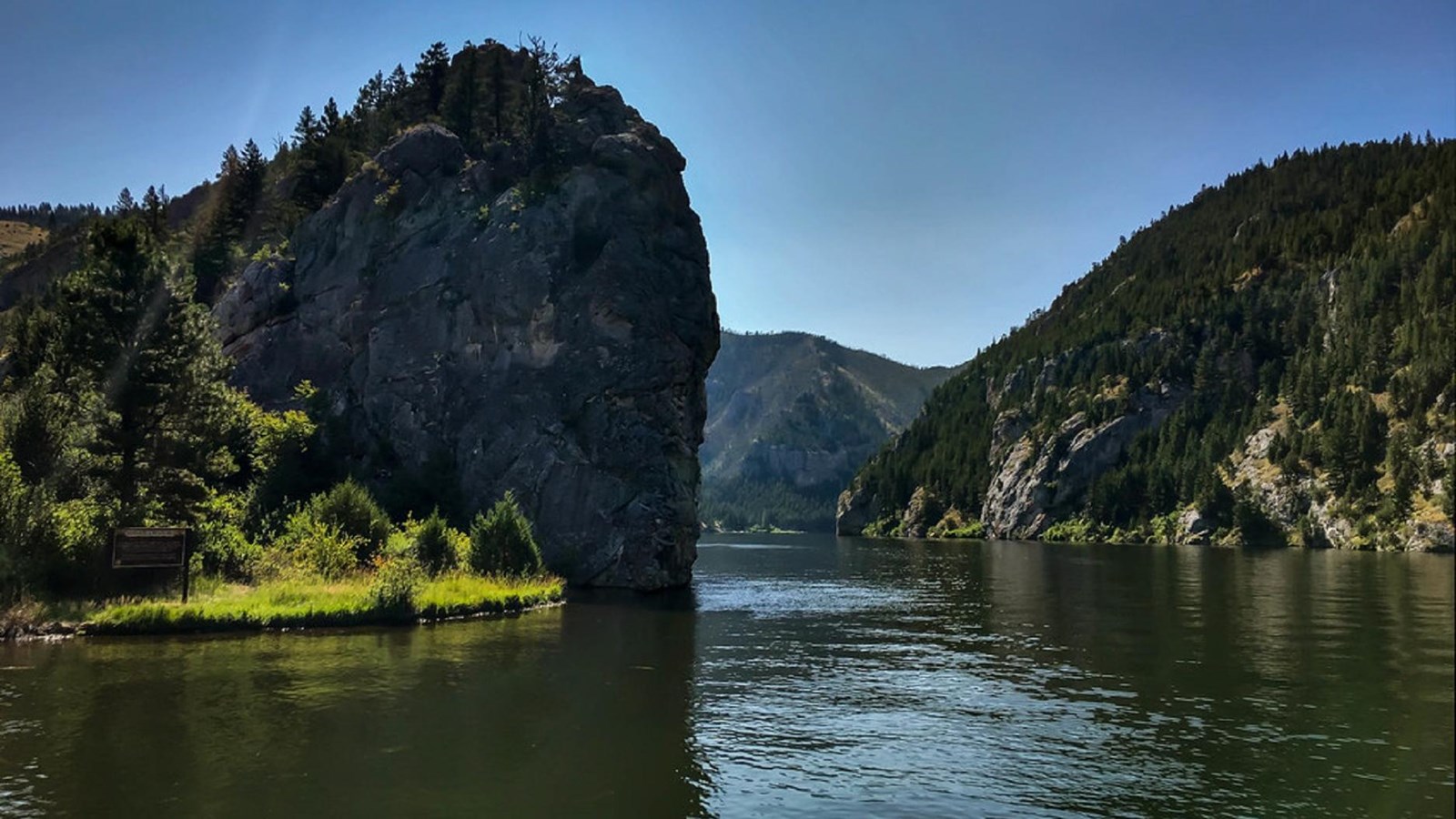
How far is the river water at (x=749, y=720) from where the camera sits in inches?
826

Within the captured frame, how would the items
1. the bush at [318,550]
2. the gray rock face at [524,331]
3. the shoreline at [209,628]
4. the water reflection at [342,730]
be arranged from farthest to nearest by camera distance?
the gray rock face at [524,331]
the bush at [318,550]
the shoreline at [209,628]
the water reflection at [342,730]

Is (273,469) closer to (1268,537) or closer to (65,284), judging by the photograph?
(65,284)

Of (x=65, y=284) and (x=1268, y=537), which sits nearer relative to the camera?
(x=65, y=284)

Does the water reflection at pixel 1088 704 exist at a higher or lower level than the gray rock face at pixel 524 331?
lower

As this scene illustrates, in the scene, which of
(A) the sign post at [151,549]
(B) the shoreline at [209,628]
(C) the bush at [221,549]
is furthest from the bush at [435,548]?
(A) the sign post at [151,549]

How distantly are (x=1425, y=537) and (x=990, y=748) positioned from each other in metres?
134

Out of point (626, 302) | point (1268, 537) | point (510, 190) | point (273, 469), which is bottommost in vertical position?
point (1268, 537)

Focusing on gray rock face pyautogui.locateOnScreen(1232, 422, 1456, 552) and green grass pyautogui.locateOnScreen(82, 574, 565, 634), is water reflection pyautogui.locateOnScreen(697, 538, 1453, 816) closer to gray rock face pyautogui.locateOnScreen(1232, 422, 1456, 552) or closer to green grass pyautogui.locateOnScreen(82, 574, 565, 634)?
green grass pyautogui.locateOnScreen(82, 574, 565, 634)

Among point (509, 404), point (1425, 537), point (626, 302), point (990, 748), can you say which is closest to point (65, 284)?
point (509, 404)

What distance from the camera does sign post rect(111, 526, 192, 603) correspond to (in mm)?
46219

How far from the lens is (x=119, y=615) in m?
43.8

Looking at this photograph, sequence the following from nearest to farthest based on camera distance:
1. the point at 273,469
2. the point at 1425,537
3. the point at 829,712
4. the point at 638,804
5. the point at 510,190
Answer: the point at 638,804
the point at 829,712
the point at 273,469
the point at 510,190
the point at 1425,537

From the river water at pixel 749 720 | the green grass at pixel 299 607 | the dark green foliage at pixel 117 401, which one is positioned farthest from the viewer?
the dark green foliage at pixel 117 401

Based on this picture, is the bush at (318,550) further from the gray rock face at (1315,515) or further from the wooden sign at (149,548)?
the gray rock face at (1315,515)
